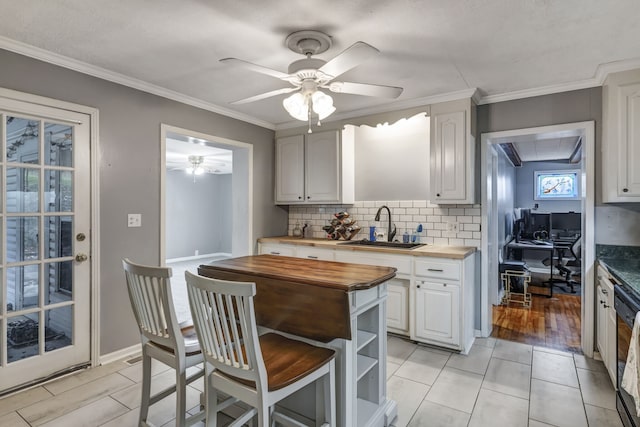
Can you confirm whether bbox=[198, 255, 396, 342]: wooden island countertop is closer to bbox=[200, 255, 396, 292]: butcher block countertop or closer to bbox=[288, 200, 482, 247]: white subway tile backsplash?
bbox=[200, 255, 396, 292]: butcher block countertop

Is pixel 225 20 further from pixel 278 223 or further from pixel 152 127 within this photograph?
pixel 278 223

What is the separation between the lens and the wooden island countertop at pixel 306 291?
1586mm

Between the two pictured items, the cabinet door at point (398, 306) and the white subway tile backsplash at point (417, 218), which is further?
the white subway tile backsplash at point (417, 218)

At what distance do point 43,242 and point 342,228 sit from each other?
9.23 feet

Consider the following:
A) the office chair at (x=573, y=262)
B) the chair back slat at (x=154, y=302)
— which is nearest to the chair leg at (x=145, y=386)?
the chair back slat at (x=154, y=302)

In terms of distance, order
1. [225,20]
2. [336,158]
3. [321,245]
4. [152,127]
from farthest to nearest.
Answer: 1. [336,158]
2. [321,245]
3. [152,127]
4. [225,20]

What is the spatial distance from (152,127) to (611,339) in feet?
13.3

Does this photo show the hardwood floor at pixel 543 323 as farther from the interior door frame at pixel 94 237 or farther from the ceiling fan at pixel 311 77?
the interior door frame at pixel 94 237

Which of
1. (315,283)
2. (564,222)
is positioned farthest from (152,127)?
(564,222)

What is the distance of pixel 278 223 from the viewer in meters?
4.65

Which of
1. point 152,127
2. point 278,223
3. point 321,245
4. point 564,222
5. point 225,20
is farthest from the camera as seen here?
point 564,222

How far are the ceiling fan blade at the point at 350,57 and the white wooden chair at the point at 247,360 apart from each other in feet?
4.13

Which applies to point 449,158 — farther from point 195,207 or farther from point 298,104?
point 195,207

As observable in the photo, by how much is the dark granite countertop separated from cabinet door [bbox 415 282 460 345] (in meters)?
1.09
